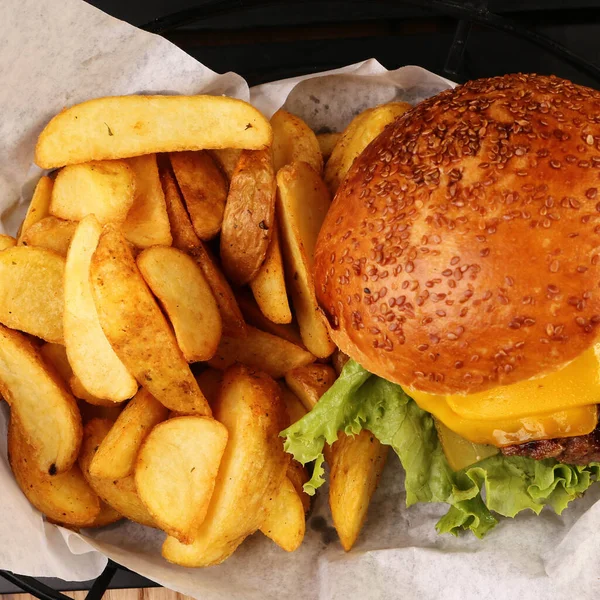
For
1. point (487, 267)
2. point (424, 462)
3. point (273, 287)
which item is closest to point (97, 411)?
point (273, 287)

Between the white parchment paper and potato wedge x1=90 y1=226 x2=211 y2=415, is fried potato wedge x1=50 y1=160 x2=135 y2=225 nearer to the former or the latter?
potato wedge x1=90 y1=226 x2=211 y2=415

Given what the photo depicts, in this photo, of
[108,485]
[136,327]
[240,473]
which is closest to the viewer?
[136,327]

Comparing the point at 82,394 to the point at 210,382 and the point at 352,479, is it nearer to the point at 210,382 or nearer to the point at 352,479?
the point at 210,382

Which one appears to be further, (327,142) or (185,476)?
(327,142)

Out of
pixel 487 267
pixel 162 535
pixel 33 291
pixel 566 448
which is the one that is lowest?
pixel 162 535

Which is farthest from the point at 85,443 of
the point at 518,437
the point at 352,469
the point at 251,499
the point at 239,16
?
the point at 239,16

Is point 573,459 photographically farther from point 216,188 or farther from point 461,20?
point 461,20
